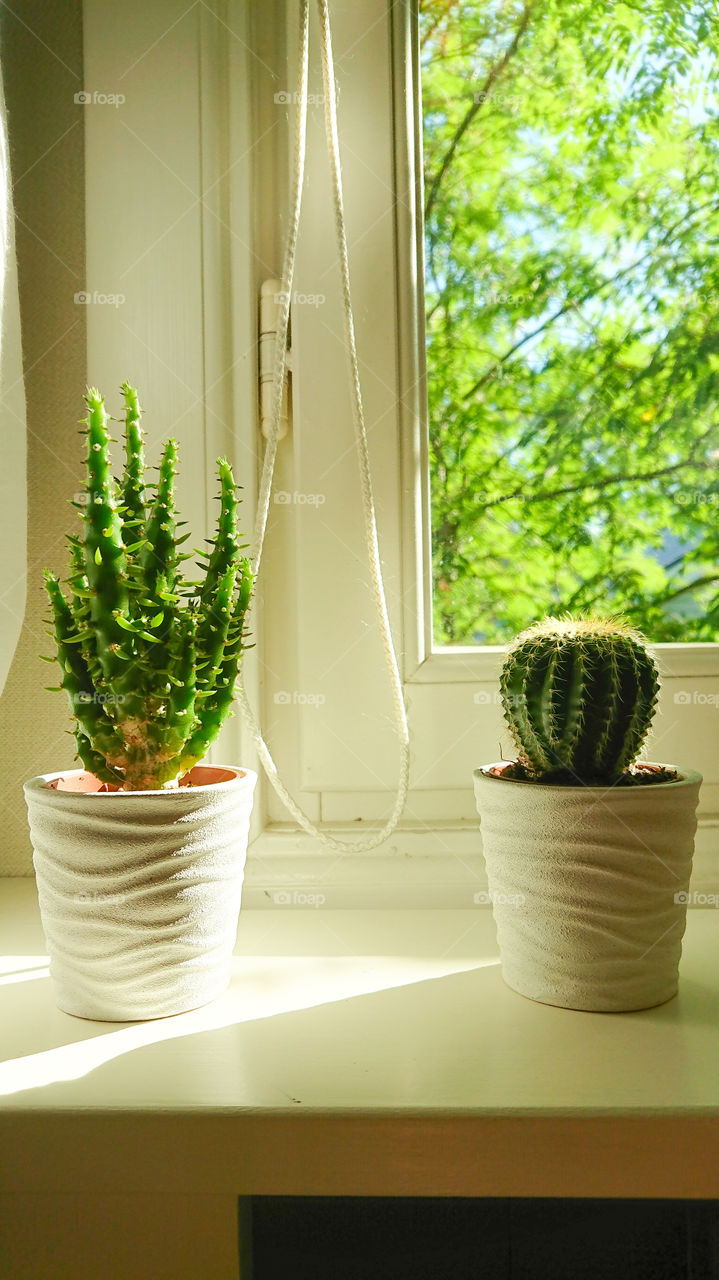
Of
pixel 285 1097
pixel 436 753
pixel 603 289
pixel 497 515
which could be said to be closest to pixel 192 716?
pixel 285 1097

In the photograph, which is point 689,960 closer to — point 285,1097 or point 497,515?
point 285,1097

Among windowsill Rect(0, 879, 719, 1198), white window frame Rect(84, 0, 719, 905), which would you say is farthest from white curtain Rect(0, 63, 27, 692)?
windowsill Rect(0, 879, 719, 1198)

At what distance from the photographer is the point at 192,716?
57 centimetres

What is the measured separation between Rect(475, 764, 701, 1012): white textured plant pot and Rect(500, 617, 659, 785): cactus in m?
0.03

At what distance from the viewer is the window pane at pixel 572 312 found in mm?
876

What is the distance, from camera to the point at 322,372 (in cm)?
84

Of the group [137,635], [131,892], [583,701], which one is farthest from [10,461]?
[583,701]

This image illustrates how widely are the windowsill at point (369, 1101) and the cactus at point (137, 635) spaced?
0.57 ft

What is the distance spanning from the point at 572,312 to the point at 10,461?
1.86 ft

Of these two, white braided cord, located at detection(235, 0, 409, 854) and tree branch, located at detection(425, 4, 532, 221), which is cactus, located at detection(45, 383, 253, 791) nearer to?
white braided cord, located at detection(235, 0, 409, 854)

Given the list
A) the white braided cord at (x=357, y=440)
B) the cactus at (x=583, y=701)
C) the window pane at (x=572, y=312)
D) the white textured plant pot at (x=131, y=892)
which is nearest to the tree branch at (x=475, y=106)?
the window pane at (x=572, y=312)

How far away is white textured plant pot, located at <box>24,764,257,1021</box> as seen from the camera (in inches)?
21.3

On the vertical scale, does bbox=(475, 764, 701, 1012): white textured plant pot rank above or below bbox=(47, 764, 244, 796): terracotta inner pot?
below

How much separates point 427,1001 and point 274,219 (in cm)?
73
